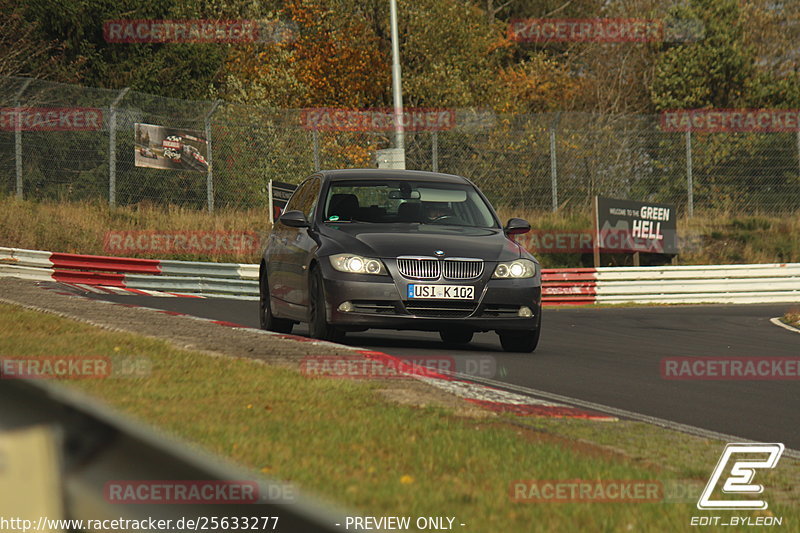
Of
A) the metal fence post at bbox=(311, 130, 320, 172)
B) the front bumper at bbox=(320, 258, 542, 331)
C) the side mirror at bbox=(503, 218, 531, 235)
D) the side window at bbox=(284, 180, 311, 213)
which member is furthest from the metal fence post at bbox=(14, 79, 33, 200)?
the front bumper at bbox=(320, 258, 542, 331)

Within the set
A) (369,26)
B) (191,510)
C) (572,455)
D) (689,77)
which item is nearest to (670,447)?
(572,455)

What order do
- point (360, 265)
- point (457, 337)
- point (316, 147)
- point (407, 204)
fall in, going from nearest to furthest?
1. point (360, 265)
2. point (407, 204)
3. point (457, 337)
4. point (316, 147)

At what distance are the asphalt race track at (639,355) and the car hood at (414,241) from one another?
948 millimetres

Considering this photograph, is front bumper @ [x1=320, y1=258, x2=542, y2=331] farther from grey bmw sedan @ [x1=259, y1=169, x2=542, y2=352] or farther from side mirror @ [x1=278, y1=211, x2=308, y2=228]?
side mirror @ [x1=278, y1=211, x2=308, y2=228]

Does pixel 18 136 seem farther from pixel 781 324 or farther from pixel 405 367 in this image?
pixel 405 367

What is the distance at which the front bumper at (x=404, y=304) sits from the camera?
419 inches

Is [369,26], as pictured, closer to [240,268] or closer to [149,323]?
[240,268]

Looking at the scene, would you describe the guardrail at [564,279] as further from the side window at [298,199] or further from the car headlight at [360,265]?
the car headlight at [360,265]

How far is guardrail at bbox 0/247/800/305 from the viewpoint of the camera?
2353cm

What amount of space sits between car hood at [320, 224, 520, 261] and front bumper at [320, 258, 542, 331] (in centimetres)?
19

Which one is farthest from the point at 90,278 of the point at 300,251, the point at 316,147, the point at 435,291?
the point at 435,291

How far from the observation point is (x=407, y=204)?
11984mm

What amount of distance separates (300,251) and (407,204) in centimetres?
118

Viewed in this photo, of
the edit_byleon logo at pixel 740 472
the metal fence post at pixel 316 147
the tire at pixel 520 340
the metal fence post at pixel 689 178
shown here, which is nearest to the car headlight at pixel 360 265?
the tire at pixel 520 340
